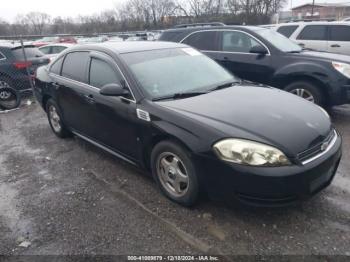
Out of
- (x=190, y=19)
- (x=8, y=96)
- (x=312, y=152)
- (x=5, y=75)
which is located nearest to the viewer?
(x=312, y=152)

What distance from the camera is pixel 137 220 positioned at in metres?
3.10

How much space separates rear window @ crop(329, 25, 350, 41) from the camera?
8906mm

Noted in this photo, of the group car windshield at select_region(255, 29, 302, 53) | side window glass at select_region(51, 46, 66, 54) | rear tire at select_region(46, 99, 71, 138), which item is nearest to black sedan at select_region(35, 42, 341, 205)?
rear tire at select_region(46, 99, 71, 138)

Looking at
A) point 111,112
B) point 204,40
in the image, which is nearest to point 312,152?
point 111,112

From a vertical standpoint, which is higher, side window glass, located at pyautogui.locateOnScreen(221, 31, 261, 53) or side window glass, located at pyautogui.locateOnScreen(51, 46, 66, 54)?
side window glass, located at pyautogui.locateOnScreen(221, 31, 261, 53)

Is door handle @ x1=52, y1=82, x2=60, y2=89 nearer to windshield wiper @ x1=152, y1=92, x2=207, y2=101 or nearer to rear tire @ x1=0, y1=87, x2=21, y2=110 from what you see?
windshield wiper @ x1=152, y1=92, x2=207, y2=101

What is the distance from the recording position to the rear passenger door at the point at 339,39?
8898mm

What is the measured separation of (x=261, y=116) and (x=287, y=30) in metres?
7.74

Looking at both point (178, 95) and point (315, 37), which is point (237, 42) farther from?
point (315, 37)

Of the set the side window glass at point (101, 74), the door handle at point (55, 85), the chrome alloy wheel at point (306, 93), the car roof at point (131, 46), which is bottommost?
the chrome alloy wheel at point (306, 93)

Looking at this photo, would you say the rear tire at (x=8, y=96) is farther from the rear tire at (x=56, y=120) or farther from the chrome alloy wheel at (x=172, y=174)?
the chrome alloy wheel at (x=172, y=174)

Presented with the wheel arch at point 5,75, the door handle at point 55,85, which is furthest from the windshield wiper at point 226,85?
the wheel arch at point 5,75

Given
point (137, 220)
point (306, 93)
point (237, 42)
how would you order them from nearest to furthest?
1. point (137, 220)
2. point (306, 93)
3. point (237, 42)

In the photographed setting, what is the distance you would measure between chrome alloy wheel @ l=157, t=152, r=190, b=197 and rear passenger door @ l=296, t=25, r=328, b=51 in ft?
25.0
